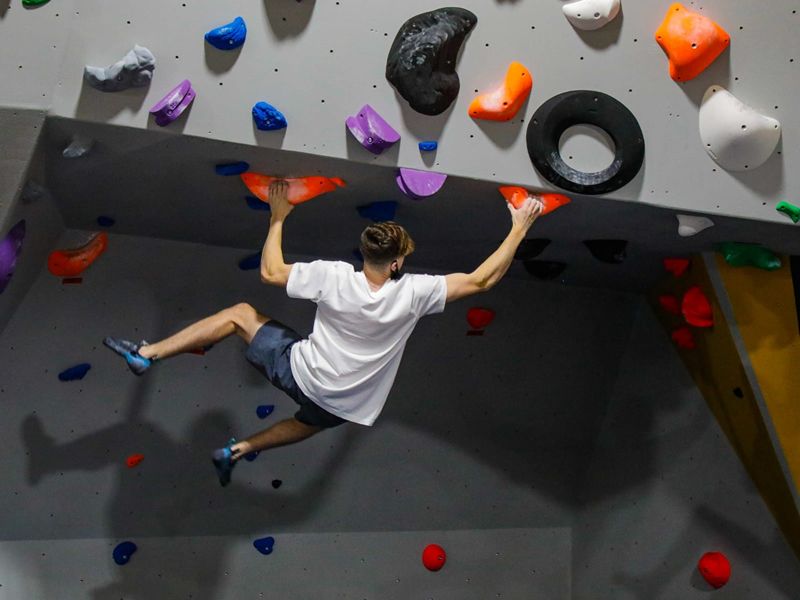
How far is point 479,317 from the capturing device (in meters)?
3.62

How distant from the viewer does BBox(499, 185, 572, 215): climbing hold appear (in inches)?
104

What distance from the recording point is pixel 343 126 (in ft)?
8.27

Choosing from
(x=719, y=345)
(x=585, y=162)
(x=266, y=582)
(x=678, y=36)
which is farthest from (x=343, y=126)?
(x=266, y=582)

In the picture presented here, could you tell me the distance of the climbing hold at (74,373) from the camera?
10.6 ft

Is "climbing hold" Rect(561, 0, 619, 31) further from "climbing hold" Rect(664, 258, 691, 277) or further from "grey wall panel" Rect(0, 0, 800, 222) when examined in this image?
"climbing hold" Rect(664, 258, 691, 277)

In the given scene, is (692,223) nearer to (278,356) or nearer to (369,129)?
(369,129)

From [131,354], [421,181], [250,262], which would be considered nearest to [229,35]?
[421,181]

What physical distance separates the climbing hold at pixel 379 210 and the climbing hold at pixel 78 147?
847 millimetres

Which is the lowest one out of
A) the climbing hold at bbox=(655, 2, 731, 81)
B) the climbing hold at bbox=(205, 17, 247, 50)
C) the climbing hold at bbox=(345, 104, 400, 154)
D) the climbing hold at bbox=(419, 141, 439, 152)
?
the climbing hold at bbox=(419, 141, 439, 152)

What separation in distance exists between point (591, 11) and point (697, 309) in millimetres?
1205

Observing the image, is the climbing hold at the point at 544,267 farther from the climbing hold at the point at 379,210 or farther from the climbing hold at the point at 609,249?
the climbing hold at the point at 379,210

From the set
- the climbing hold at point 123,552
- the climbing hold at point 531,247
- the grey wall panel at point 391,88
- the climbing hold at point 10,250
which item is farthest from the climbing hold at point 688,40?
the climbing hold at point 123,552

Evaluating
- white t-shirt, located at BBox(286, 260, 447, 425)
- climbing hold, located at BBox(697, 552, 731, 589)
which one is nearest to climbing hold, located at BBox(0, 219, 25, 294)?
white t-shirt, located at BBox(286, 260, 447, 425)

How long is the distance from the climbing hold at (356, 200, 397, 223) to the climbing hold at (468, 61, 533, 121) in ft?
1.57
